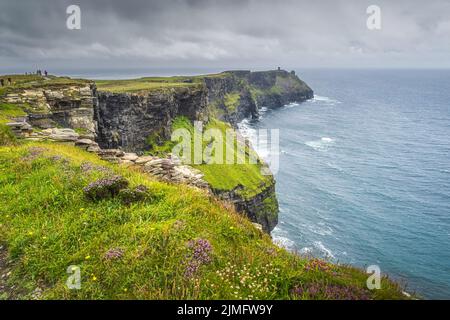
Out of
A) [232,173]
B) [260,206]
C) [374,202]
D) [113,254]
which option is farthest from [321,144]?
[113,254]

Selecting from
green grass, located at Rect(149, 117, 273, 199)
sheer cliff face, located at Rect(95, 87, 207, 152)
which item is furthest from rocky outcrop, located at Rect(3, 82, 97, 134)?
green grass, located at Rect(149, 117, 273, 199)

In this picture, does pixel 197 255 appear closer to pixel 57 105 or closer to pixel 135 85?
pixel 57 105

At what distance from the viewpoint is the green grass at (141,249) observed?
8.16 m

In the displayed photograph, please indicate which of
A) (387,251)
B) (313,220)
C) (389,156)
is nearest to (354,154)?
(389,156)

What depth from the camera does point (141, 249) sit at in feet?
30.7

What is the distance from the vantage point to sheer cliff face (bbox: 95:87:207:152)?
7106 cm

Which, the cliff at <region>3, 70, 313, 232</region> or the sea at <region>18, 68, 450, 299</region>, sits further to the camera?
the sea at <region>18, 68, 450, 299</region>

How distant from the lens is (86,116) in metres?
35.1

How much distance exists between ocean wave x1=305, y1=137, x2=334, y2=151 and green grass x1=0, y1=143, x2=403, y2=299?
12283 centimetres

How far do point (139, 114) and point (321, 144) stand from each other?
8663 cm

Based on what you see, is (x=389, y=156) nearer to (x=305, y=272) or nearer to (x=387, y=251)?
(x=387, y=251)

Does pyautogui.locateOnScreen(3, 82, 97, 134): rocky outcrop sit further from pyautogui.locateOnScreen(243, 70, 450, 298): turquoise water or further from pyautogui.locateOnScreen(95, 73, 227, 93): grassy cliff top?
pyautogui.locateOnScreen(95, 73, 227, 93): grassy cliff top

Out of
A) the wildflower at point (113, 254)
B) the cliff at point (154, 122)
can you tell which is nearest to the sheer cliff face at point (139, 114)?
the cliff at point (154, 122)
